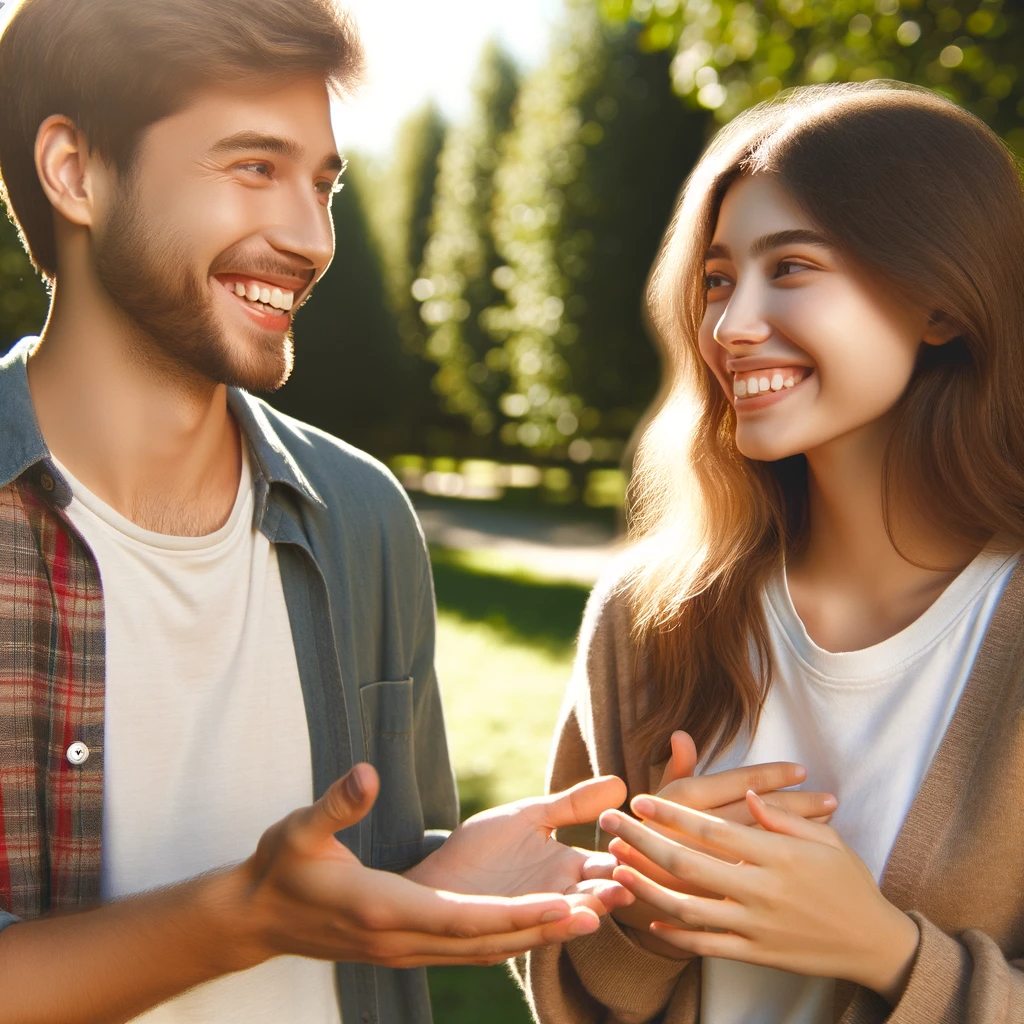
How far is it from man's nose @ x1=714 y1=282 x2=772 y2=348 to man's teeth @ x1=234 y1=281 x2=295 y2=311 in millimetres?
892

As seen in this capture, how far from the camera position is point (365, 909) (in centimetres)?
166

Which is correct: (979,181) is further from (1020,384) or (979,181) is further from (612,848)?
(612,848)

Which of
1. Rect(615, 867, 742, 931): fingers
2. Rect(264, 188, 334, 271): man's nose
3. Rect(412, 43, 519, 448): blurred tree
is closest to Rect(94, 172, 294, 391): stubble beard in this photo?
Rect(264, 188, 334, 271): man's nose

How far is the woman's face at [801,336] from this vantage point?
2.11m

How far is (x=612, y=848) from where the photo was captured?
1.94 metres

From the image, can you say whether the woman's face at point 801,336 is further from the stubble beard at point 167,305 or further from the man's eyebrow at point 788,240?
the stubble beard at point 167,305

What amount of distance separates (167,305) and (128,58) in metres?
0.48

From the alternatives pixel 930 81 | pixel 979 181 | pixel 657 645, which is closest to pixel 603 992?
pixel 657 645

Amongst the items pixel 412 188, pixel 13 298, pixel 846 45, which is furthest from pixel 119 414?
pixel 412 188

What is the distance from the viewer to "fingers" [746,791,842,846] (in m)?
Answer: 1.81

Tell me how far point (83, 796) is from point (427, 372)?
99.7 feet

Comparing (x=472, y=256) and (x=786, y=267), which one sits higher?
(x=472, y=256)

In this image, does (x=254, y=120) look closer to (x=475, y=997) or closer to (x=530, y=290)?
(x=475, y=997)

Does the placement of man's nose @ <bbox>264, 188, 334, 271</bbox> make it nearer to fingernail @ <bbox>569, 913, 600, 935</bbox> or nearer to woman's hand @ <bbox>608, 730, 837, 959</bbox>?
woman's hand @ <bbox>608, 730, 837, 959</bbox>
